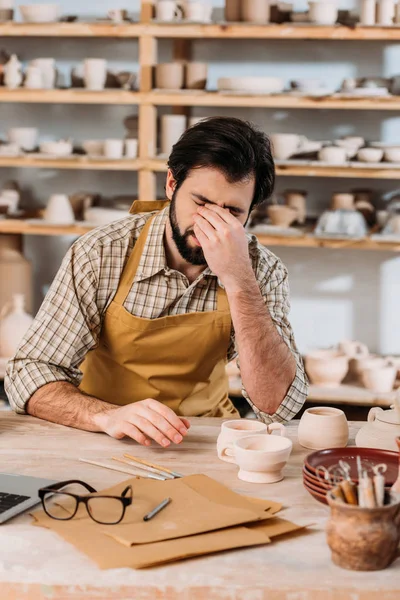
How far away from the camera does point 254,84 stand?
387cm

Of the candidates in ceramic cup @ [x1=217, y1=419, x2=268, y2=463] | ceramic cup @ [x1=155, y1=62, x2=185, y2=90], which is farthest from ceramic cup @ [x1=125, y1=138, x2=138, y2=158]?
ceramic cup @ [x1=217, y1=419, x2=268, y2=463]

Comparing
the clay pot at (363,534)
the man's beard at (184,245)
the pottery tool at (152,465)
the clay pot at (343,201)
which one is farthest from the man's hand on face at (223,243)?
the clay pot at (343,201)

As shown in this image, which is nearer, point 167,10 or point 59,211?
point 167,10

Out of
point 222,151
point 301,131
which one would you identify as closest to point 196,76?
point 301,131

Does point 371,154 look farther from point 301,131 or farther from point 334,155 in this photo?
point 301,131

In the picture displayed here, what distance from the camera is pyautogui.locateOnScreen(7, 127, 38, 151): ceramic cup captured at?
4.18m

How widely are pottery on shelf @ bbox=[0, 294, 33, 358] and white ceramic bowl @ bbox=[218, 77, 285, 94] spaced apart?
1.45 meters

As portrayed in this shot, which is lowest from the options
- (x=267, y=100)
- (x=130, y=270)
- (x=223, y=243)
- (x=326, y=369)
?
(x=326, y=369)

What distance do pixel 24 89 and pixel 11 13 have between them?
1.34 feet

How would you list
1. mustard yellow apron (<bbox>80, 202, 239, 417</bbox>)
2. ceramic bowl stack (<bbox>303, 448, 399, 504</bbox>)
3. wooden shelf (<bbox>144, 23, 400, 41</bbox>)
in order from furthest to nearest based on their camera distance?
wooden shelf (<bbox>144, 23, 400, 41</bbox>) → mustard yellow apron (<bbox>80, 202, 239, 417</bbox>) → ceramic bowl stack (<bbox>303, 448, 399, 504</bbox>)

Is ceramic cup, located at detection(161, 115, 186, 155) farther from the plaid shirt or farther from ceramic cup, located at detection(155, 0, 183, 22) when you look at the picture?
the plaid shirt

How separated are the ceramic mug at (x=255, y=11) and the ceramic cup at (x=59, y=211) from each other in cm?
124

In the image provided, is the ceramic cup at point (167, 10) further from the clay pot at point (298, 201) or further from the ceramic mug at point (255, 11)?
the clay pot at point (298, 201)

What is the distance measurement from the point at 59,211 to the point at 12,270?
1.36 feet
